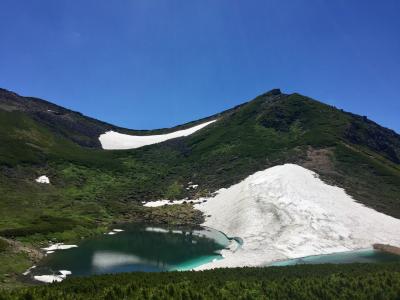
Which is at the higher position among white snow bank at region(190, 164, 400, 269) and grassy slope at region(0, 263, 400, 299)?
white snow bank at region(190, 164, 400, 269)

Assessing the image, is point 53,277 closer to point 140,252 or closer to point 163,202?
point 140,252

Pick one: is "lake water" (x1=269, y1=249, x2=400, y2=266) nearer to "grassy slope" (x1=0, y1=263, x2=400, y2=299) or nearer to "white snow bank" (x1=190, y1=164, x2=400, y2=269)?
"white snow bank" (x1=190, y1=164, x2=400, y2=269)

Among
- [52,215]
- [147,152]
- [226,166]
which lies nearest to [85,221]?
[52,215]

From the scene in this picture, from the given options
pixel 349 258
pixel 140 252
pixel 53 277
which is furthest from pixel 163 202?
pixel 53 277

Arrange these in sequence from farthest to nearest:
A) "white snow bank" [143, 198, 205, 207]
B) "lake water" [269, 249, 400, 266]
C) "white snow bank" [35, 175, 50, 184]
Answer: "white snow bank" [35, 175, 50, 184] → "white snow bank" [143, 198, 205, 207] → "lake water" [269, 249, 400, 266]

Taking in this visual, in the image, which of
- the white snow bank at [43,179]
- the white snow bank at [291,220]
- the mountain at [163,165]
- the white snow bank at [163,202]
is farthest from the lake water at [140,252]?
the white snow bank at [43,179]

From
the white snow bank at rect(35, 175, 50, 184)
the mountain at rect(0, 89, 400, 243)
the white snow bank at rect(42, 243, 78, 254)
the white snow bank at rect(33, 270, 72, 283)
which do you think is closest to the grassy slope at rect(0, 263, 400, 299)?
the white snow bank at rect(33, 270, 72, 283)
